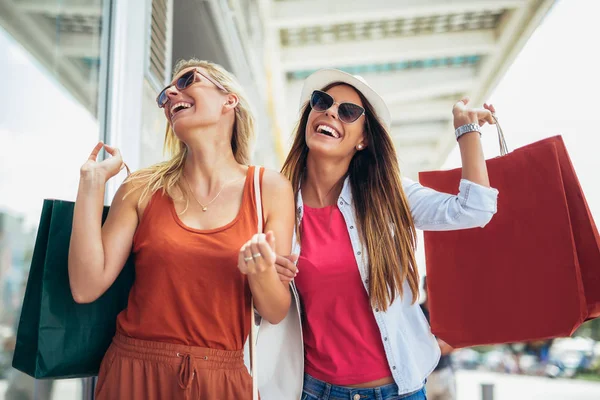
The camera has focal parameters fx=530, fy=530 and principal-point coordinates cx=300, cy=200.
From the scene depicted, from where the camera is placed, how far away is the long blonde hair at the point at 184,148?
6.07 feet

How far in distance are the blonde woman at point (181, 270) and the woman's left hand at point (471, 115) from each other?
0.70 meters

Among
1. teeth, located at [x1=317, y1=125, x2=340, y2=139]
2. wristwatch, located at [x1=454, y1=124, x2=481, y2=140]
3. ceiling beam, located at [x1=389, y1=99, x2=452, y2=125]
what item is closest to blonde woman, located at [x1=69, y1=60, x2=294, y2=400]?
teeth, located at [x1=317, y1=125, x2=340, y2=139]

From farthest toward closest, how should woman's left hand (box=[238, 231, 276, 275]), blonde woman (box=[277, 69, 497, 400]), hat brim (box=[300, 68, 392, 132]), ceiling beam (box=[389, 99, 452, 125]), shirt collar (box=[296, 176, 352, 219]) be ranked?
ceiling beam (box=[389, 99, 452, 125]) < hat brim (box=[300, 68, 392, 132]) < shirt collar (box=[296, 176, 352, 219]) < blonde woman (box=[277, 69, 497, 400]) < woman's left hand (box=[238, 231, 276, 275])

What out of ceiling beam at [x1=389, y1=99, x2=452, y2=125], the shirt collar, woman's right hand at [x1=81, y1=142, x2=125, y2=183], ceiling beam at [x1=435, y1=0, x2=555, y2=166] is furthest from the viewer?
ceiling beam at [x1=389, y1=99, x2=452, y2=125]

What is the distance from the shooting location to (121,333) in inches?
67.4

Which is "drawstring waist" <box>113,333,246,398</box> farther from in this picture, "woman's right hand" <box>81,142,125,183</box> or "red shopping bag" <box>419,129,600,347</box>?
"red shopping bag" <box>419,129,600,347</box>

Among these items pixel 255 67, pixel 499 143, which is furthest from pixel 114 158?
pixel 255 67

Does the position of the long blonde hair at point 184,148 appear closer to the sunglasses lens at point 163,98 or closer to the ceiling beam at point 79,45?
the sunglasses lens at point 163,98

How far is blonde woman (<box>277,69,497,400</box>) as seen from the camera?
6.28 feet

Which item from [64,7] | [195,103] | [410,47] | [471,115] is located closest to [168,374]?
[195,103]

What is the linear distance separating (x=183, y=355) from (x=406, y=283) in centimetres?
91

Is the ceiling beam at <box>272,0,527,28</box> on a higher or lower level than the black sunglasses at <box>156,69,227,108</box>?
higher

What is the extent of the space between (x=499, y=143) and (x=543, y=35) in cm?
707

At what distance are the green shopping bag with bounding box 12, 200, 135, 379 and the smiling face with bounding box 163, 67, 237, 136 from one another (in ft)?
1.55
